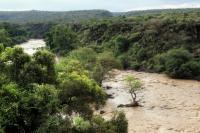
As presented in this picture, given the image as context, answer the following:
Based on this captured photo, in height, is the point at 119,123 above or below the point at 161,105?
above

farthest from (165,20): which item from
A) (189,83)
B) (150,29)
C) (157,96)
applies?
(157,96)

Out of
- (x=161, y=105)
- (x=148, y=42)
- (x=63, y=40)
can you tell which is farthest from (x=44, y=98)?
(x=63, y=40)

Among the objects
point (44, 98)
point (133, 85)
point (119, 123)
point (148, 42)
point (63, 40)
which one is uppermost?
point (44, 98)

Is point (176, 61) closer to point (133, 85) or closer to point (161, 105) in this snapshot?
point (133, 85)

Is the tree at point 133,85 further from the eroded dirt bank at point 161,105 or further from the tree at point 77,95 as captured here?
the tree at point 77,95

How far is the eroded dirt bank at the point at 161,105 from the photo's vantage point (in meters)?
42.2

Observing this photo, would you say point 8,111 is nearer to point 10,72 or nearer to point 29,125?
point 29,125

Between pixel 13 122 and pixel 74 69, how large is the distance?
7720 millimetres

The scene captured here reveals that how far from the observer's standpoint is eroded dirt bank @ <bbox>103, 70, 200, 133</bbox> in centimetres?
4222

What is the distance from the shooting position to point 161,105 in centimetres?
5169

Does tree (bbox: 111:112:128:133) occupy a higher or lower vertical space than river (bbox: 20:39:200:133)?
higher

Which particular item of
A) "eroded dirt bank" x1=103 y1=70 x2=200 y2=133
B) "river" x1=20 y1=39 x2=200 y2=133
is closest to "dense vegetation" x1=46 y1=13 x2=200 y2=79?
"river" x1=20 y1=39 x2=200 y2=133

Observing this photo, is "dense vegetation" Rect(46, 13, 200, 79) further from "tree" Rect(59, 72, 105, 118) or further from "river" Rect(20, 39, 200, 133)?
"tree" Rect(59, 72, 105, 118)

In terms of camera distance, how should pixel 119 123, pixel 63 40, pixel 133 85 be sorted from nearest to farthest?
pixel 119 123, pixel 133 85, pixel 63 40
